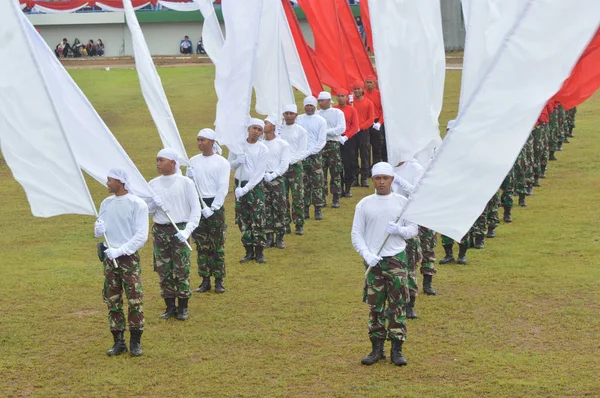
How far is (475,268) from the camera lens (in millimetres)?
13477

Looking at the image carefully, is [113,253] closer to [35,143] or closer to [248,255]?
[35,143]

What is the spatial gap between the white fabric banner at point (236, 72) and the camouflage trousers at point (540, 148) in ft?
23.2

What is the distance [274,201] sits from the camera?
14.9 metres

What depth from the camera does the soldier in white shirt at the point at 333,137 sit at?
1775 cm

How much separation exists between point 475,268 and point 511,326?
273 cm

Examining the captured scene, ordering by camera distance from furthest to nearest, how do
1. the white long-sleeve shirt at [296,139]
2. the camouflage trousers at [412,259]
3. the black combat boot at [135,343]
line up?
the white long-sleeve shirt at [296,139] → the camouflage trousers at [412,259] → the black combat boot at [135,343]

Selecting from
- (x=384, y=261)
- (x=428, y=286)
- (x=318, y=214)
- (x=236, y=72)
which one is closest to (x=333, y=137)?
(x=318, y=214)

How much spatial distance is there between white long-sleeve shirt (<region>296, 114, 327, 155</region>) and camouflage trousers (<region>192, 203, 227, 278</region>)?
473cm

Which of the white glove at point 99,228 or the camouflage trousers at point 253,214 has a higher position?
the white glove at point 99,228

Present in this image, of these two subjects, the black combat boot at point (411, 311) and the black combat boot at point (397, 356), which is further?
the black combat boot at point (411, 311)

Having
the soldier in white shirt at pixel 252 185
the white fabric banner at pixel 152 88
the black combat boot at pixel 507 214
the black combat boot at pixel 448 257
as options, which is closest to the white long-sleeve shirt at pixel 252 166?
the soldier in white shirt at pixel 252 185

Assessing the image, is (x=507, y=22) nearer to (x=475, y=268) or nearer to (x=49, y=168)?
(x=49, y=168)

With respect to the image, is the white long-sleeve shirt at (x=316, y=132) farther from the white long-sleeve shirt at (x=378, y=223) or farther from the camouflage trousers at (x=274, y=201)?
the white long-sleeve shirt at (x=378, y=223)

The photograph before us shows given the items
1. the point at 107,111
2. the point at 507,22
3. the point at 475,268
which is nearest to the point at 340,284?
the point at 475,268
